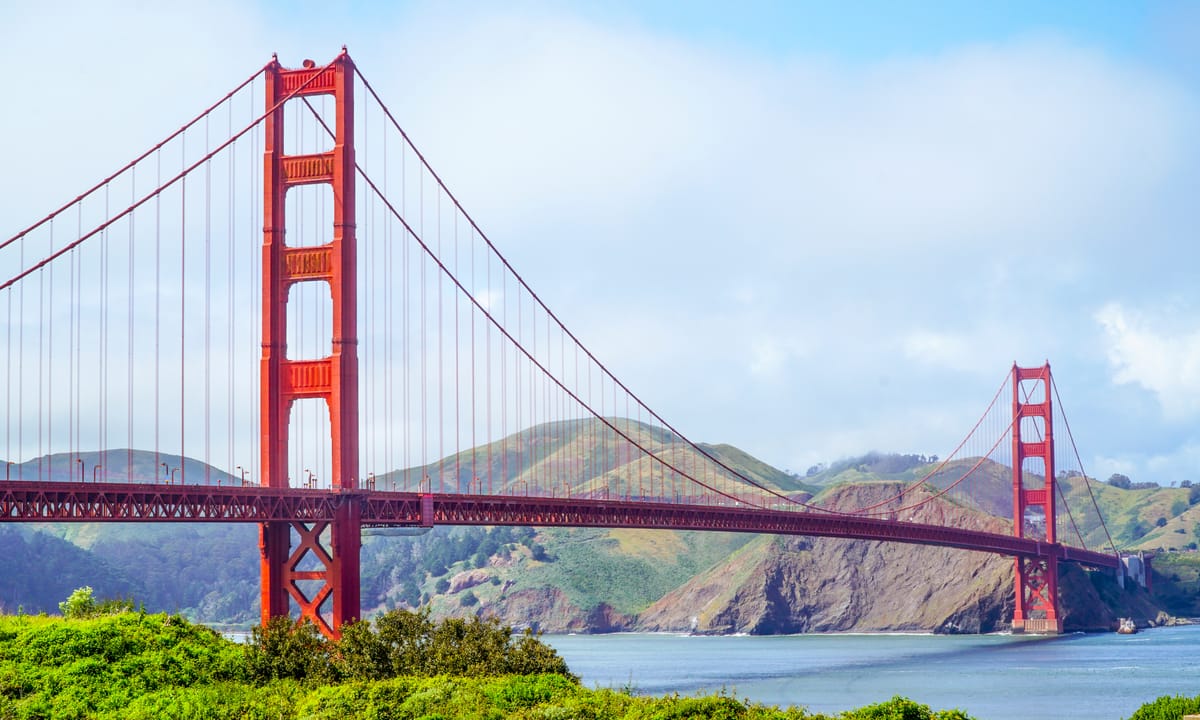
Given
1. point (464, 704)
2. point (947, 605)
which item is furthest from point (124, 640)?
point (947, 605)

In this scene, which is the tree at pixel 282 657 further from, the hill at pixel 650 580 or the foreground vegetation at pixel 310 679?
the hill at pixel 650 580

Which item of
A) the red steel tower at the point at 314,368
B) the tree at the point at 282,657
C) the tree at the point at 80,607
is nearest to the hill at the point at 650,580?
the red steel tower at the point at 314,368

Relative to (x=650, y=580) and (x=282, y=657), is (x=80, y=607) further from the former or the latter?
(x=650, y=580)

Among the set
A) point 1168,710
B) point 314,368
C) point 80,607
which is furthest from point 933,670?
point 1168,710

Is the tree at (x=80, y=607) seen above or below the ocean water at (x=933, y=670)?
above

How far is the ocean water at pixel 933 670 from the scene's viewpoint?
204ft

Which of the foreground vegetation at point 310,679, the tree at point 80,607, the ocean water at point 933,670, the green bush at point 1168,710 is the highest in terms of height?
the tree at point 80,607

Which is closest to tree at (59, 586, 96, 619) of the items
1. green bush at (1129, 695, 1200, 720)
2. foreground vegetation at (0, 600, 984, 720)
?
foreground vegetation at (0, 600, 984, 720)

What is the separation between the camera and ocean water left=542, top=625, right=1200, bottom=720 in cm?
6219

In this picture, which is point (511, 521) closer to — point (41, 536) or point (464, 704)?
point (464, 704)

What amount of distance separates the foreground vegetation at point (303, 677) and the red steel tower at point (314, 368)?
13.5m

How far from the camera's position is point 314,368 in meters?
54.7

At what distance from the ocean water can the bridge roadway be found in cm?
710

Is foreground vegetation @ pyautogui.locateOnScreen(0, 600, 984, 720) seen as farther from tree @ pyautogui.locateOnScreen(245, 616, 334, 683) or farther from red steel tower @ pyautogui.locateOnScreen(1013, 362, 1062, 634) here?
red steel tower @ pyautogui.locateOnScreen(1013, 362, 1062, 634)
